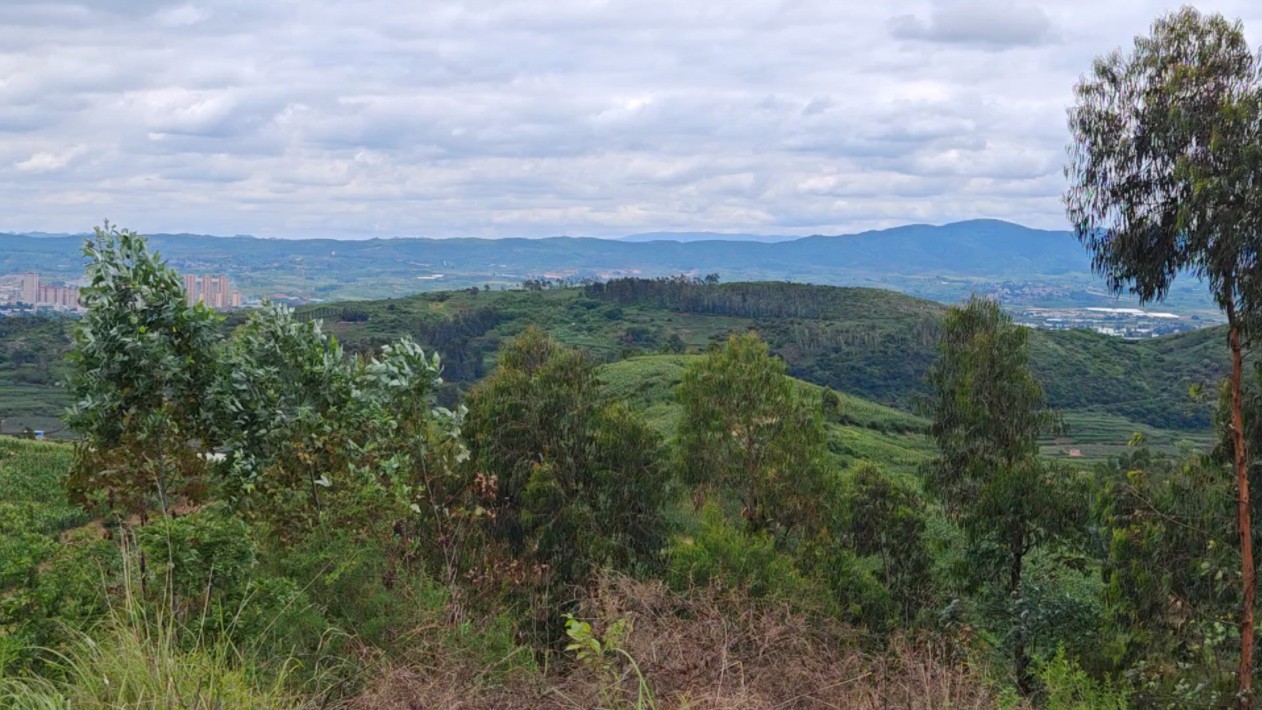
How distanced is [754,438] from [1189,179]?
19.9m

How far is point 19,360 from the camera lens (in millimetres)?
104688

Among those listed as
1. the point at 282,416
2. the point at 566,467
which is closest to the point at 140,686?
the point at 282,416

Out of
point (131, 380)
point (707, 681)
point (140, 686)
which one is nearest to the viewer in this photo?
point (140, 686)

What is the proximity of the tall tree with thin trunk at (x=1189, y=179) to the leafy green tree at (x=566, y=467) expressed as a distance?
13.8 m

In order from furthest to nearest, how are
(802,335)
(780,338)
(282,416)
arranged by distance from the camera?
(780,338) < (802,335) < (282,416)

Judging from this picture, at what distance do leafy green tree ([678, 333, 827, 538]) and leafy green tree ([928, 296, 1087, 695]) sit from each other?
6801 millimetres

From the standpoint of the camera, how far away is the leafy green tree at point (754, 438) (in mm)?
28953

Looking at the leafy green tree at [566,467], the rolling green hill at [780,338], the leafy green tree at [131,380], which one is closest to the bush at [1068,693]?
the leafy green tree at [131,380]

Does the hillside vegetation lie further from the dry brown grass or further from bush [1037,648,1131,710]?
bush [1037,648,1131,710]

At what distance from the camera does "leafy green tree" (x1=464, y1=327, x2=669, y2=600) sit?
24.1m

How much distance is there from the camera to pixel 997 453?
21734 mm

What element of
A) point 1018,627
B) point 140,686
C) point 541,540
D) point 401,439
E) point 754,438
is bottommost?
point 1018,627

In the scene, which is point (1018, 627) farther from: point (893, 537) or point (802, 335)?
point (802, 335)

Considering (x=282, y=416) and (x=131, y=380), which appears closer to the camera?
(x=131, y=380)
